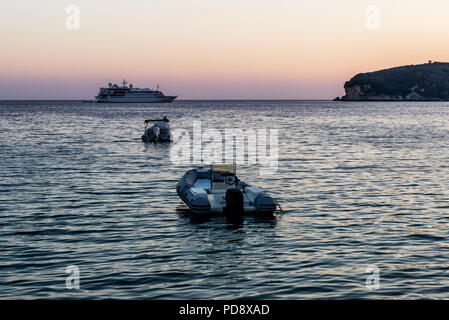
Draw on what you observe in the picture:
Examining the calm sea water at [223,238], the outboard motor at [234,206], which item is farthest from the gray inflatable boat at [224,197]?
the calm sea water at [223,238]

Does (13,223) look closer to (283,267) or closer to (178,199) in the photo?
(178,199)

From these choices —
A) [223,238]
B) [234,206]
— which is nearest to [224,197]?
[234,206]

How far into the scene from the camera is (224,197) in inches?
914

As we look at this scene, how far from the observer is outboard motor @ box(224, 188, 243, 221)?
21734mm

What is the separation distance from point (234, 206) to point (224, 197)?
1.57 meters

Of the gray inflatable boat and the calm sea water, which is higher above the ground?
the gray inflatable boat

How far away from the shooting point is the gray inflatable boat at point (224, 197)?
21.8 metres

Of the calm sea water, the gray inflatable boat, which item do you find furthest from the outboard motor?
the calm sea water

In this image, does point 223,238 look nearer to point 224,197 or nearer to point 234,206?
point 234,206

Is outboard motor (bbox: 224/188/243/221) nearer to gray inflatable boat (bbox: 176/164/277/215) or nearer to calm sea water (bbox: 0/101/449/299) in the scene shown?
gray inflatable boat (bbox: 176/164/277/215)

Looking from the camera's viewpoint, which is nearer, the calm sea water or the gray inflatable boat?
the calm sea water

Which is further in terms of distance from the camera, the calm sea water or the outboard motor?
the outboard motor

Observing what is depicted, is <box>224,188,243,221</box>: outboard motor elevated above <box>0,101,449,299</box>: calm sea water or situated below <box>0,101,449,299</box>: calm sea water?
above
